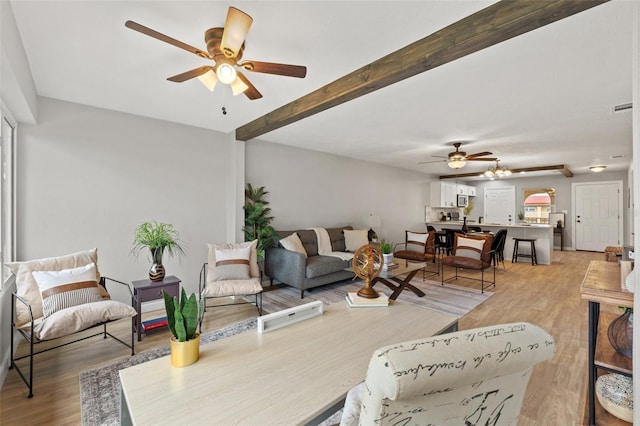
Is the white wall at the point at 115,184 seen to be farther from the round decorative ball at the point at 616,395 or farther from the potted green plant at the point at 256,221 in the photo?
the round decorative ball at the point at 616,395

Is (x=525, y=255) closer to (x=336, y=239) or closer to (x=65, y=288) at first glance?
(x=336, y=239)

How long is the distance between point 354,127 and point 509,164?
16.0ft

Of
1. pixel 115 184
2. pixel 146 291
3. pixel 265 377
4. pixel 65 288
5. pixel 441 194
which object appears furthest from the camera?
pixel 441 194

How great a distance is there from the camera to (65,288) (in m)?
2.35

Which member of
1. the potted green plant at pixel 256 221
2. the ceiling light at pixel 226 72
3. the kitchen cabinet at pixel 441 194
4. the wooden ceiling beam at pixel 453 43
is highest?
the wooden ceiling beam at pixel 453 43

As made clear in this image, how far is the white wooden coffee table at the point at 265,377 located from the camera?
961 millimetres

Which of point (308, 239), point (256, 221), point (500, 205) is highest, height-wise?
point (500, 205)

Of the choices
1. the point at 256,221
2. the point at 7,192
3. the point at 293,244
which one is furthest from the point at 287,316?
the point at 7,192

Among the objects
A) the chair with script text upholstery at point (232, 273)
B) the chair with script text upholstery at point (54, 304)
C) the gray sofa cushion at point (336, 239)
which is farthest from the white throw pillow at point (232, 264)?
the gray sofa cushion at point (336, 239)

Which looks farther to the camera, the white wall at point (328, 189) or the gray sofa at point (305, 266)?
the white wall at point (328, 189)

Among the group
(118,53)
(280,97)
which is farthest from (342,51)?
(118,53)

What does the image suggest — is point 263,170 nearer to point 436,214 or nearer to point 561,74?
point 561,74

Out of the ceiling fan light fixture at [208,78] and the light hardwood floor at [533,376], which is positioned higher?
the ceiling fan light fixture at [208,78]

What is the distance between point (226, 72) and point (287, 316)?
5.29 ft
